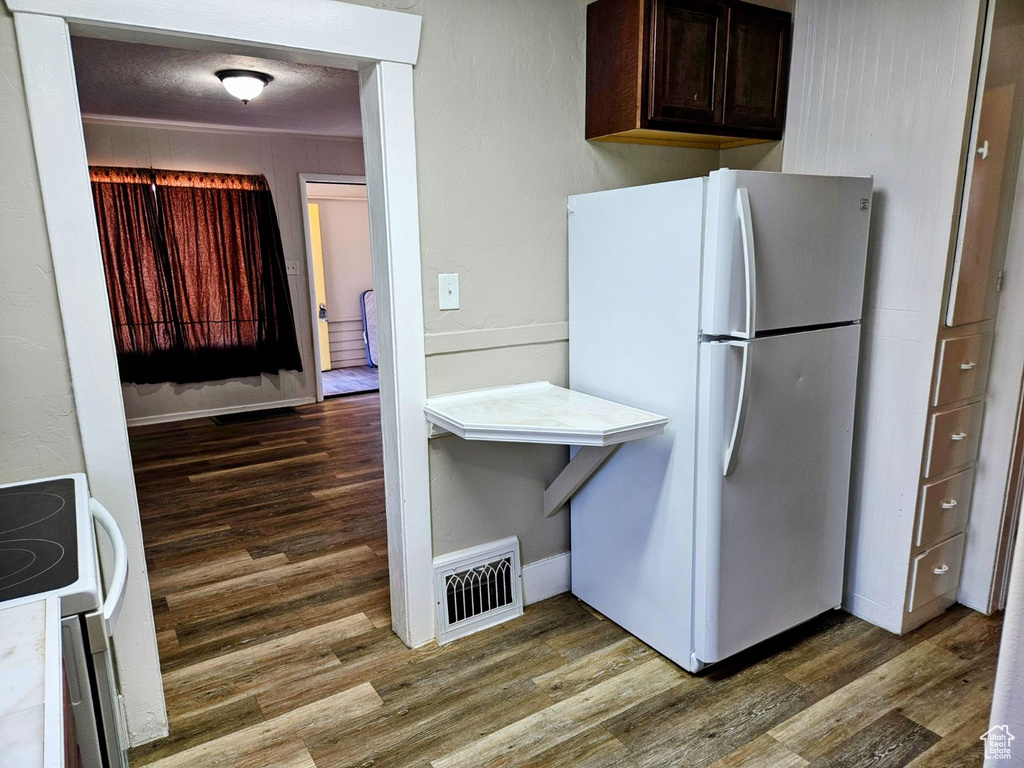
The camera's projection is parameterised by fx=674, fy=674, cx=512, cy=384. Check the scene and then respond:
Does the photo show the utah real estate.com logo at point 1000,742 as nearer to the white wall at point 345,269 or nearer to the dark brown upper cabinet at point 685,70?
the dark brown upper cabinet at point 685,70

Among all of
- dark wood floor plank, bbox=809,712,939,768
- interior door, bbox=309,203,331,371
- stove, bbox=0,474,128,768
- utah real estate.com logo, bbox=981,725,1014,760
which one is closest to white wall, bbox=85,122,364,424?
interior door, bbox=309,203,331,371

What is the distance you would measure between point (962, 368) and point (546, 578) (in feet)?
5.34

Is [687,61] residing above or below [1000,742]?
above

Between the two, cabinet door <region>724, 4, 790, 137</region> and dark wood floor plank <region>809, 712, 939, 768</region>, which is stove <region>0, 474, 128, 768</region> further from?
cabinet door <region>724, 4, 790, 137</region>

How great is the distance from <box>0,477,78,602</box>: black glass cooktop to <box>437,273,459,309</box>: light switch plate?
113 centimetres

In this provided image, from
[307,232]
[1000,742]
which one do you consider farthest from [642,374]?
[307,232]

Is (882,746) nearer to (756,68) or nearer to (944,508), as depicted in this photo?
(944,508)

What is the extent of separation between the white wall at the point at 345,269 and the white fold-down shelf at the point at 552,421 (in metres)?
6.01

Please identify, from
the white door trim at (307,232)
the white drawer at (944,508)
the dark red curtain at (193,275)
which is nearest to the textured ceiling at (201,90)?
the white door trim at (307,232)

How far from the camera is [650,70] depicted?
2.11m

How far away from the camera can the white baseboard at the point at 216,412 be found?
17.7 feet

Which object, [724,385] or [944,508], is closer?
[724,385]

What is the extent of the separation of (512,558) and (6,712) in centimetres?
182

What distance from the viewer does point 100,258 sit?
1699 mm
